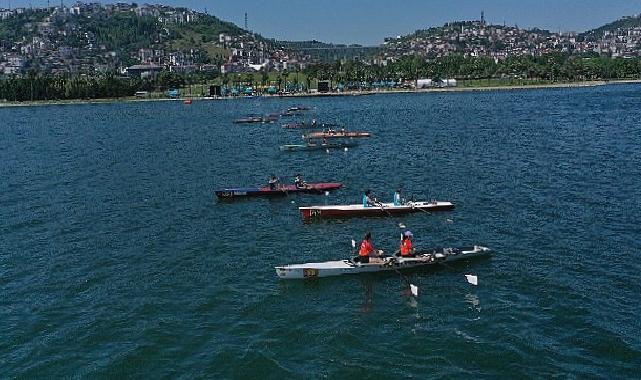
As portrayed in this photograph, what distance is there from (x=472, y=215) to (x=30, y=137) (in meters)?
99.9

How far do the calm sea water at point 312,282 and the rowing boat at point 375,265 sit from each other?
53cm

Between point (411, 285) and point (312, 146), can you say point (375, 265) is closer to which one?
point (411, 285)

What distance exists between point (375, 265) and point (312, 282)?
12.3 feet

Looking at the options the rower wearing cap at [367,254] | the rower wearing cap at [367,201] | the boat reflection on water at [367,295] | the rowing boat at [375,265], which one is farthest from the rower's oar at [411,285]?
the rower wearing cap at [367,201]

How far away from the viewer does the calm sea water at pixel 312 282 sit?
26.8m

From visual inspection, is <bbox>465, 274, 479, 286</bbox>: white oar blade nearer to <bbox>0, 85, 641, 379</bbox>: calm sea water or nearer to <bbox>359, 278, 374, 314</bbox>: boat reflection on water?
<bbox>0, 85, 641, 379</bbox>: calm sea water

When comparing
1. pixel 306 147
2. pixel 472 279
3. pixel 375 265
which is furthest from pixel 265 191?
pixel 306 147

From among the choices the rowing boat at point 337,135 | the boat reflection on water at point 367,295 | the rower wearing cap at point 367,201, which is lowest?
the boat reflection on water at point 367,295

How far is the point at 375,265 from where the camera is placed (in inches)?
1414

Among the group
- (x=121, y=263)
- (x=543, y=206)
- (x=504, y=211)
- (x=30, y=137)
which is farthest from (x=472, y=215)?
(x=30, y=137)

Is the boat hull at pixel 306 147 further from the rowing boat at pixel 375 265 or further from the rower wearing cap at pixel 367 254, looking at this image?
the rower wearing cap at pixel 367 254

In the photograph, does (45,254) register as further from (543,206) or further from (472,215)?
(543,206)

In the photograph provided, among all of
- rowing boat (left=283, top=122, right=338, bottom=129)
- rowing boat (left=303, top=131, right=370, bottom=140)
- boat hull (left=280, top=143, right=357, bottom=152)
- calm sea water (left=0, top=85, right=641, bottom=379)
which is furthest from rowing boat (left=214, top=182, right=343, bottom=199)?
rowing boat (left=283, top=122, right=338, bottom=129)

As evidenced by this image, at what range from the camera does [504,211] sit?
50344 mm
